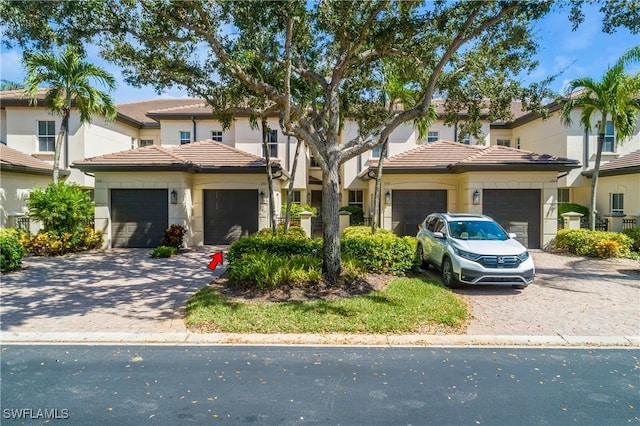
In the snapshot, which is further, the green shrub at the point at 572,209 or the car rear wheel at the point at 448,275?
the green shrub at the point at 572,209

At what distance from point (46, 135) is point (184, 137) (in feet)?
23.9

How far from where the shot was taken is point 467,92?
11.5 meters

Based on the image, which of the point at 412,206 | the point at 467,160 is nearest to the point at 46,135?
the point at 412,206

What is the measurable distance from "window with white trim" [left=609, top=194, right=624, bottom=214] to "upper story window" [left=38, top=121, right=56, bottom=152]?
3003 cm

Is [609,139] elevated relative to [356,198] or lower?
elevated

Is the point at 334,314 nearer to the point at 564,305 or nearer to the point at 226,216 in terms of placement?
the point at 564,305

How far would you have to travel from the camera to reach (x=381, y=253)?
10.2 m

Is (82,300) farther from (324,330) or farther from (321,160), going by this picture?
(321,160)

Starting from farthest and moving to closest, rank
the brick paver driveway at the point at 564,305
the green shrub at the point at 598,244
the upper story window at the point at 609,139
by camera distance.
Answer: the upper story window at the point at 609,139
the green shrub at the point at 598,244
the brick paver driveway at the point at 564,305

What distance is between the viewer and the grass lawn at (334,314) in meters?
6.46

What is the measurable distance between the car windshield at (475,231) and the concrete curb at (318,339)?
12.3ft

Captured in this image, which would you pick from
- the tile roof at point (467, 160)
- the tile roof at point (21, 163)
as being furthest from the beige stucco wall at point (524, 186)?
the tile roof at point (21, 163)

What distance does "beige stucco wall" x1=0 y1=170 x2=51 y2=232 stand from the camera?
Answer: 52.3 ft

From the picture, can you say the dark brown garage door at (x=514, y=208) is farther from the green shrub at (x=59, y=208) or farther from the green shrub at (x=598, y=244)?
the green shrub at (x=59, y=208)
